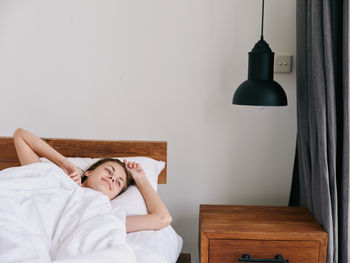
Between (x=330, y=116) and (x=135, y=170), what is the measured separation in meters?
0.80

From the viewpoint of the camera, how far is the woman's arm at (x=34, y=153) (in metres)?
1.52

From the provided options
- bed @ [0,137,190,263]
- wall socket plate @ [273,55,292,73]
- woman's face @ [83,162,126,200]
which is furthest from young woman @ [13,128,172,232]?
wall socket plate @ [273,55,292,73]

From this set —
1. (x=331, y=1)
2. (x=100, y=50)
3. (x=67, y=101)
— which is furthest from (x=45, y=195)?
(x=331, y=1)

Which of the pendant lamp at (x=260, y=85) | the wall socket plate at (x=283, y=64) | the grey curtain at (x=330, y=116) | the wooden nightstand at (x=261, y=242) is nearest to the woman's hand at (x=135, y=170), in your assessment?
the wooden nightstand at (x=261, y=242)

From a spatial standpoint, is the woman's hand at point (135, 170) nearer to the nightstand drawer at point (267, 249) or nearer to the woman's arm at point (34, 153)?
the woman's arm at point (34, 153)

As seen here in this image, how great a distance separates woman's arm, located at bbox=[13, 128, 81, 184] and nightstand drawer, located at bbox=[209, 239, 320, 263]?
656 millimetres

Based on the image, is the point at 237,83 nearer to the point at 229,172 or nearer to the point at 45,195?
the point at 229,172

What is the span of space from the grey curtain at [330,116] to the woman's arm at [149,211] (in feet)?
2.04

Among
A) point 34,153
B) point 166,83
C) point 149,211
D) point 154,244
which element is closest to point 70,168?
point 34,153

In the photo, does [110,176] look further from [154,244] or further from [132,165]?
[154,244]

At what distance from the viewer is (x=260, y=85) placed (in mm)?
1536

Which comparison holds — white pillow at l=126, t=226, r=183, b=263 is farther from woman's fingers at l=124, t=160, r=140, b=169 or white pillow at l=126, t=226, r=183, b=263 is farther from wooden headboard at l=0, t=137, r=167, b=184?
wooden headboard at l=0, t=137, r=167, b=184

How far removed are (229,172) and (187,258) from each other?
1.62 feet

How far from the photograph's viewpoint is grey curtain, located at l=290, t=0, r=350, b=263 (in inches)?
54.1
